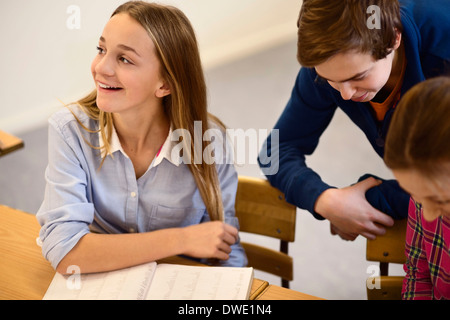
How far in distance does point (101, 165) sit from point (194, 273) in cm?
36

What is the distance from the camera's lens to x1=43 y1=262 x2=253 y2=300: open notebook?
1019 millimetres

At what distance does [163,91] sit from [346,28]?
1.49 feet

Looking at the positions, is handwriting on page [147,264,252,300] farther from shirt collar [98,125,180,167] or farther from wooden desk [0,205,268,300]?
shirt collar [98,125,180,167]

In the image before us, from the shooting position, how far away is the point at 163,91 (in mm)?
1271

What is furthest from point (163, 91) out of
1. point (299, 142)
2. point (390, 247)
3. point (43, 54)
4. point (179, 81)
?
point (43, 54)

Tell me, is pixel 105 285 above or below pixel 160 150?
below

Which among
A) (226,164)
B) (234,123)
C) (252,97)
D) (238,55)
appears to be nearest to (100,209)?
(226,164)

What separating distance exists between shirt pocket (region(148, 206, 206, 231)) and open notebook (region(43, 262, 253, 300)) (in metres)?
0.21

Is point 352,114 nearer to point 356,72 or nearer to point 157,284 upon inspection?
point 356,72

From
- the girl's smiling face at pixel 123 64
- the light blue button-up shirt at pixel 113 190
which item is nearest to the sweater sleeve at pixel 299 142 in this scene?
the light blue button-up shirt at pixel 113 190

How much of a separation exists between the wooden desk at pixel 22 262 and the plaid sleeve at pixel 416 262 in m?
0.30

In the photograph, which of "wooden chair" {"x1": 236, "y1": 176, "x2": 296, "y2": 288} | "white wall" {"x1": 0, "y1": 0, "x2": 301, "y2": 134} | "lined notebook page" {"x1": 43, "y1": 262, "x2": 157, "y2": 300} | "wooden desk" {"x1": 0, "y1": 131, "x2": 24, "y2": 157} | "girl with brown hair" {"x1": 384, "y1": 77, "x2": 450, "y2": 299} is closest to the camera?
"girl with brown hair" {"x1": 384, "y1": 77, "x2": 450, "y2": 299}

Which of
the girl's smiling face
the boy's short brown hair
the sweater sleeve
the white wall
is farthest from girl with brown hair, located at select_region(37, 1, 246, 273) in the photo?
the white wall

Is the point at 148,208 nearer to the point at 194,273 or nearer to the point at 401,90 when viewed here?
the point at 194,273
